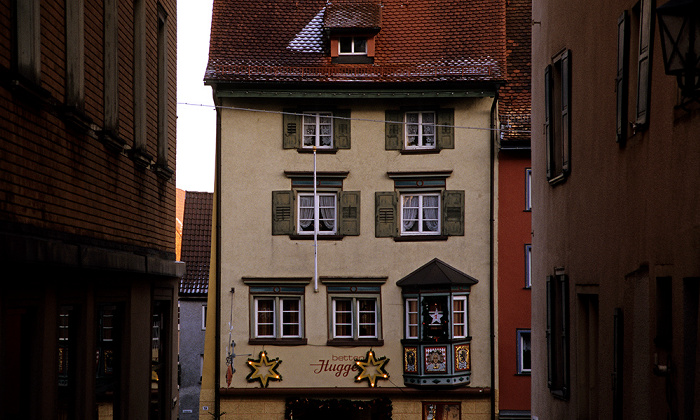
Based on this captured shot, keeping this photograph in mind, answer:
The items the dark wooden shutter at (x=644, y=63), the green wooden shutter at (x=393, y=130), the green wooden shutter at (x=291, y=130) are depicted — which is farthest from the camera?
the green wooden shutter at (x=393, y=130)

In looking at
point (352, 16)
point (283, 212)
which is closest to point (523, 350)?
point (283, 212)

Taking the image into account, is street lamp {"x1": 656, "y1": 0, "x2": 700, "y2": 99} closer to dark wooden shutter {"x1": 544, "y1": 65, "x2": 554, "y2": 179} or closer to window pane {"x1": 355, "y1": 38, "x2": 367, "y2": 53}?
dark wooden shutter {"x1": 544, "y1": 65, "x2": 554, "y2": 179}

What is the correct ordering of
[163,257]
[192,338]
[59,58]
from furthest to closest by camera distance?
[192,338] → [163,257] → [59,58]

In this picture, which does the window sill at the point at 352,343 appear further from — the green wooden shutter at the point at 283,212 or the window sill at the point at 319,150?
the window sill at the point at 319,150

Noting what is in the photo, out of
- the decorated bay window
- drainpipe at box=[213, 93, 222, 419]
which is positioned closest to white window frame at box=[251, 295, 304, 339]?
drainpipe at box=[213, 93, 222, 419]

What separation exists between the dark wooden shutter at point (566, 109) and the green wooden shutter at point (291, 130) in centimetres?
1428

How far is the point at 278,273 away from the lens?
2688 cm

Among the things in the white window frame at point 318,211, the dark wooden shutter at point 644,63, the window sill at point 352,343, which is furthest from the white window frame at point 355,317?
the dark wooden shutter at point 644,63

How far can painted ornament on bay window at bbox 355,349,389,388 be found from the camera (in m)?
26.5

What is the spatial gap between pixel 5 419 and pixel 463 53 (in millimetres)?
21905

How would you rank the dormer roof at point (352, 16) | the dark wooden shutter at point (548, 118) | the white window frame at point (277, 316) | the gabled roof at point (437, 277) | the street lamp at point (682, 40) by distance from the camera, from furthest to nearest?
1. the dormer roof at point (352, 16)
2. the white window frame at point (277, 316)
3. the gabled roof at point (437, 277)
4. the dark wooden shutter at point (548, 118)
5. the street lamp at point (682, 40)

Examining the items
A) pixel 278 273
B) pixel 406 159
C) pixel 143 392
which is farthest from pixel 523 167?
pixel 143 392

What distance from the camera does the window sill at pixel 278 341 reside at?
1045 inches

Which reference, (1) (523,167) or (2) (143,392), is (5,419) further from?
(1) (523,167)
